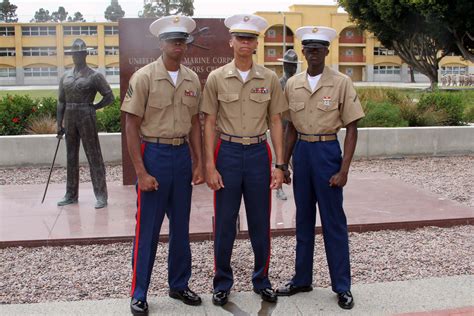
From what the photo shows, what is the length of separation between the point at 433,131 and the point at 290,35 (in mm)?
53258

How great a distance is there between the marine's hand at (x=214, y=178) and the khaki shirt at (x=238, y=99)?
27 cm

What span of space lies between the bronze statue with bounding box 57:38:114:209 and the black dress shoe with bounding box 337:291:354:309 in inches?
138

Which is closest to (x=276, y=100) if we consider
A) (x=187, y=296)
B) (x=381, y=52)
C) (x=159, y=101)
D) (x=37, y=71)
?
(x=159, y=101)

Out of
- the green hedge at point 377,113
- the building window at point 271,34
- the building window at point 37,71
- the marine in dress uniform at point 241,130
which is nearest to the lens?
the marine in dress uniform at point 241,130

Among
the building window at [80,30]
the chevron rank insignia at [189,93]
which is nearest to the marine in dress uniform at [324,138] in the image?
the chevron rank insignia at [189,93]

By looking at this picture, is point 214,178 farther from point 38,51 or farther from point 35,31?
point 35,31

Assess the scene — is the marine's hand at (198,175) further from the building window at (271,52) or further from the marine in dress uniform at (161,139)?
the building window at (271,52)

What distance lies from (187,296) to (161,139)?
1070 mm

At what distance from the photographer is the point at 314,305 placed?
408cm

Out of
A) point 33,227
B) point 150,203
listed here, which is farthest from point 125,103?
point 33,227

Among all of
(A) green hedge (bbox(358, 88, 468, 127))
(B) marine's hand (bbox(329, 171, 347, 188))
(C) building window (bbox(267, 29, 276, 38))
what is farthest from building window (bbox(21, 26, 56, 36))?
(B) marine's hand (bbox(329, 171, 347, 188))

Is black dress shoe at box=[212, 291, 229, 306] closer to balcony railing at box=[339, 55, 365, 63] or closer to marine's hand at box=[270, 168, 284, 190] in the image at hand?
marine's hand at box=[270, 168, 284, 190]

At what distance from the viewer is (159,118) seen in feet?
12.7

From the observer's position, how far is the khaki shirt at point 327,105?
13.1 feet
